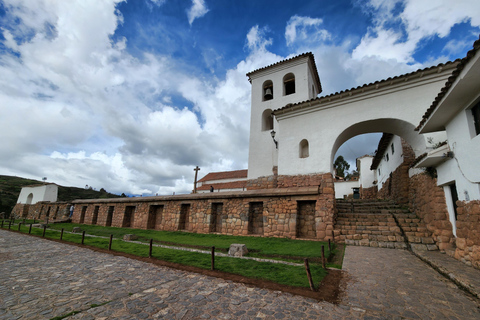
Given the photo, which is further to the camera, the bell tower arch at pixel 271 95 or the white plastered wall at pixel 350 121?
the bell tower arch at pixel 271 95

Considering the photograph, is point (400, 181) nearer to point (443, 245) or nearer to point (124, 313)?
point (443, 245)

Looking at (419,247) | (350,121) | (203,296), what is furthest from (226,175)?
(203,296)

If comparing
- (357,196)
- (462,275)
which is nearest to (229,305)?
(462,275)

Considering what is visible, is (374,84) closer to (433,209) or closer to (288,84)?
(433,209)

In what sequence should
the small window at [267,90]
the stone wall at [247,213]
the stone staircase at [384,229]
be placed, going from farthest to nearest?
1. the small window at [267,90]
2. the stone wall at [247,213]
3. the stone staircase at [384,229]

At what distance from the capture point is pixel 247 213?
10.6 meters

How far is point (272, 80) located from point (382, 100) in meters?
8.62

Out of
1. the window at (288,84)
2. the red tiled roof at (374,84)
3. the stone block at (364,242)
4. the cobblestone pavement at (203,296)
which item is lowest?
the cobblestone pavement at (203,296)

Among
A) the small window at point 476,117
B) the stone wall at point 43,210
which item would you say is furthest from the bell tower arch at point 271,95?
the stone wall at point 43,210

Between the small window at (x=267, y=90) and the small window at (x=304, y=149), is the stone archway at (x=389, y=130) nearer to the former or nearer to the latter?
the small window at (x=304, y=149)

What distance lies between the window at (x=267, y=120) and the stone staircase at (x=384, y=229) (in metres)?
7.98

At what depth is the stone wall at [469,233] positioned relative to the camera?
4.95 metres

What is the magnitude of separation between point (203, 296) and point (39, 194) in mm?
35187

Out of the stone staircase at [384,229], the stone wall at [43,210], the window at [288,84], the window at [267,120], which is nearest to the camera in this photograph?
the stone staircase at [384,229]
